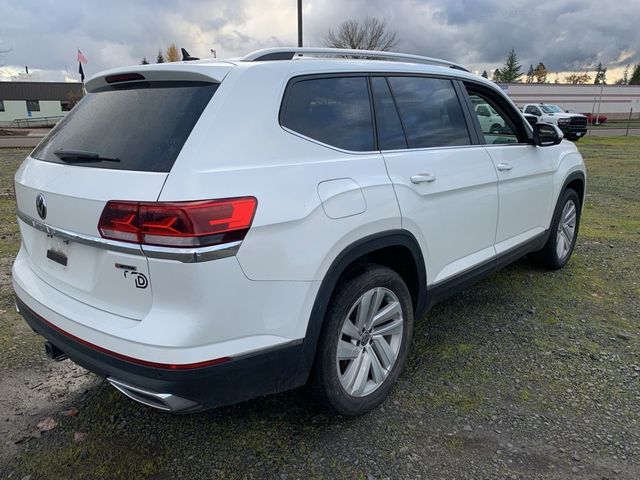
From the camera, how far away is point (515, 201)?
3.74 m

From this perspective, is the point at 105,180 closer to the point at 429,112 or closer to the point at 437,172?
the point at 437,172

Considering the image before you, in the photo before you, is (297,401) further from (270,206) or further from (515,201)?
(515,201)

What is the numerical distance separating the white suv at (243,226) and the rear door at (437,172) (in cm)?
1

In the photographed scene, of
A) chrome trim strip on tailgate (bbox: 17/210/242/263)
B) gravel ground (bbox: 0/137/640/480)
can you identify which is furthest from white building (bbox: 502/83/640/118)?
chrome trim strip on tailgate (bbox: 17/210/242/263)

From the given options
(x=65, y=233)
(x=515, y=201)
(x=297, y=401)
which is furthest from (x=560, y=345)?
(x=65, y=233)

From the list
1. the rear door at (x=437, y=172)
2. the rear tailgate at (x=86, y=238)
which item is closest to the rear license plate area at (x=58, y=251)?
the rear tailgate at (x=86, y=238)

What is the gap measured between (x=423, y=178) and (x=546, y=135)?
2017mm

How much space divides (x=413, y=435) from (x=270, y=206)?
4.77 feet

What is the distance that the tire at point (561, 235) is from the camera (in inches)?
180

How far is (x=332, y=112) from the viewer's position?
2479 mm

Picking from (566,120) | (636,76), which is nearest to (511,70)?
(636,76)

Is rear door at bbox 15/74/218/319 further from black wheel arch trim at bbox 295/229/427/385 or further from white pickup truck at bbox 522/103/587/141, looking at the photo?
white pickup truck at bbox 522/103/587/141

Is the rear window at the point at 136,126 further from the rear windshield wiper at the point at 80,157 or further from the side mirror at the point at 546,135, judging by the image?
the side mirror at the point at 546,135

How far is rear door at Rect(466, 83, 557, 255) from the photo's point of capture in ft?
11.8
